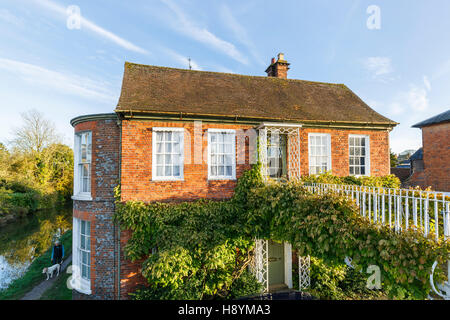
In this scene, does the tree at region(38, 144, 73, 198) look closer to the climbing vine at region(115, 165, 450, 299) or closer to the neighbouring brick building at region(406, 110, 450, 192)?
the climbing vine at region(115, 165, 450, 299)

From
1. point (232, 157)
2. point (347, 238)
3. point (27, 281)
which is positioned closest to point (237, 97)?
point (232, 157)

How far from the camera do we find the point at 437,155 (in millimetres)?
15047

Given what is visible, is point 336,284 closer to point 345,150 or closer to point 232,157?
point 345,150

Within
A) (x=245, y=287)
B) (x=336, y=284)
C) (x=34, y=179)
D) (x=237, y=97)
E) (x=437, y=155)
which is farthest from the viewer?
(x=34, y=179)

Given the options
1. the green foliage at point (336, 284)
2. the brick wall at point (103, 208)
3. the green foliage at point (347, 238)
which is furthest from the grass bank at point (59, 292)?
the green foliage at point (336, 284)

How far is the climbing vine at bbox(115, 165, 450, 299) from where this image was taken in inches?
149

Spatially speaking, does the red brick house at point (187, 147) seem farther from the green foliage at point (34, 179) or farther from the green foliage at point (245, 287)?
the green foliage at point (34, 179)

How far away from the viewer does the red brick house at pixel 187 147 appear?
760 cm

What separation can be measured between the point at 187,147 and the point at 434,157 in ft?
59.5

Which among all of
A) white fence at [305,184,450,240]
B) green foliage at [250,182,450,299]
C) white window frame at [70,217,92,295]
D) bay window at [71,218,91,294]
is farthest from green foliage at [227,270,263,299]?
bay window at [71,218,91,294]

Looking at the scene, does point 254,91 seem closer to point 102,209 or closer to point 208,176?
point 208,176

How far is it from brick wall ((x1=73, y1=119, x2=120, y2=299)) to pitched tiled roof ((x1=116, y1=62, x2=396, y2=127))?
1.44m
